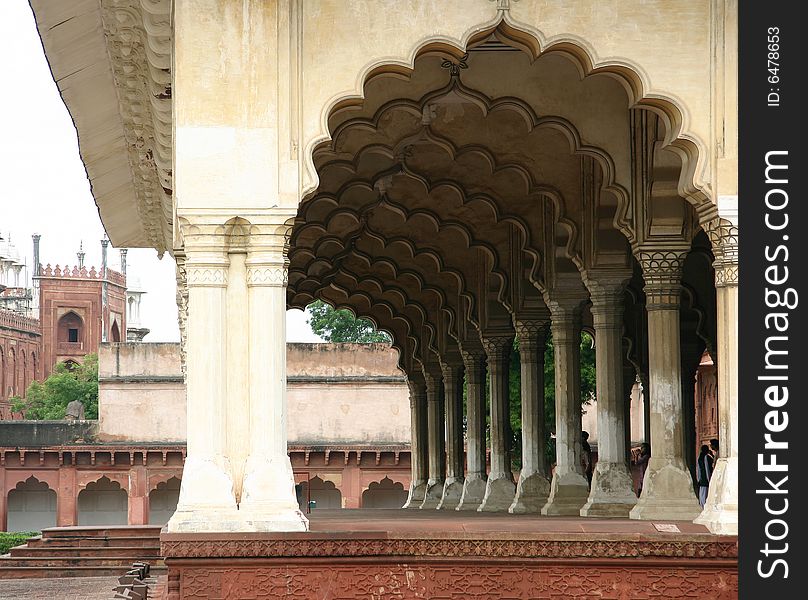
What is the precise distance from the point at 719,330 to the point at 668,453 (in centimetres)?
259

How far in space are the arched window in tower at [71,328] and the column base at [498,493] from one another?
8057 centimetres

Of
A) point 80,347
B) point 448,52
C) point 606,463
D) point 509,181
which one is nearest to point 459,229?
point 509,181

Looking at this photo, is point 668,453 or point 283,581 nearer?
point 283,581

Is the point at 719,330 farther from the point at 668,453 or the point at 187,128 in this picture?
the point at 187,128

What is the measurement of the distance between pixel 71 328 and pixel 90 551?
75.1 m

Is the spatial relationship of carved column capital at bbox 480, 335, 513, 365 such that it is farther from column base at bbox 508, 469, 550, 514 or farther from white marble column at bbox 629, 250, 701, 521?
white marble column at bbox 629, 250, 701, 521

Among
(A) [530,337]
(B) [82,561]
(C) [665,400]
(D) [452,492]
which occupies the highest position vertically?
(A) [530,337]

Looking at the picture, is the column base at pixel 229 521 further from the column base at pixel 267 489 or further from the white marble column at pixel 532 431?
the white marble column at pixel 532 431

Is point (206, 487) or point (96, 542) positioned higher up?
point (206, 487)

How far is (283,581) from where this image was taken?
9578 millimetres

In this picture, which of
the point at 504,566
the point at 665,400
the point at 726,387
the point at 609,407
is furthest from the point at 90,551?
the point at 726,387

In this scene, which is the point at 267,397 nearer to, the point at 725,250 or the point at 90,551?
the point at 725,250

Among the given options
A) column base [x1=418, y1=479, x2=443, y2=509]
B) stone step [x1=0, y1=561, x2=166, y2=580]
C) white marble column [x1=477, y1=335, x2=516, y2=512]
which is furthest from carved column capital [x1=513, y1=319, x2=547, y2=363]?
stone step [x1=0, y1=561, x2=166, y2=580]

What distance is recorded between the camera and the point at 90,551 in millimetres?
25484
